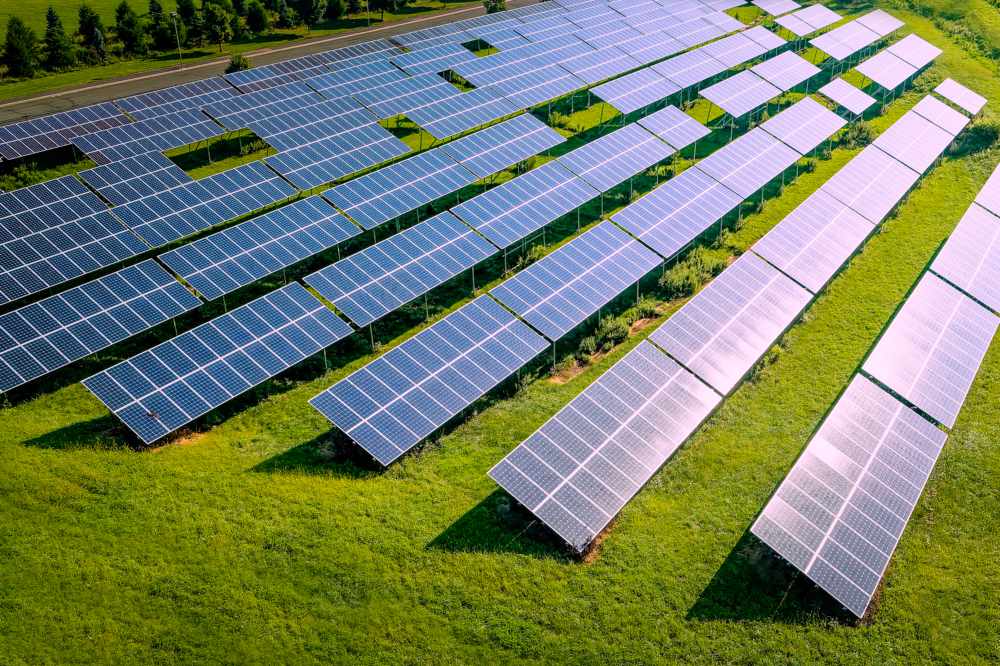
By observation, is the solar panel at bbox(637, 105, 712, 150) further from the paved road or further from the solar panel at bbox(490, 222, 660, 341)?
the paved road

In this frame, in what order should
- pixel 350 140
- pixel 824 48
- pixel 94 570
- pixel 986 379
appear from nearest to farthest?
pixel 94 570, pixel 986 379, pixel 350 140, pixel 824 48

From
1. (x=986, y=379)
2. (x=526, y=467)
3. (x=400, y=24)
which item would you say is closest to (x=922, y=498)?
(x=986, y=379)

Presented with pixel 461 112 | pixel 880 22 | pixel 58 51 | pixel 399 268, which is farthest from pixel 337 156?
pixel 880 22

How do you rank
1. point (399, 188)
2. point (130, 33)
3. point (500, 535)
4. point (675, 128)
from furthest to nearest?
point (130, 33) < point (675, 128) < point (399, 188) < point (500, 535)

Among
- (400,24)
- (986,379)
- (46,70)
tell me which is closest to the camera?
(986,379)

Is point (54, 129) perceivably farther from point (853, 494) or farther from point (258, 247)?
point (853, 494)

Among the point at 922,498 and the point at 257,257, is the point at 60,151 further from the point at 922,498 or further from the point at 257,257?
the point at 922,498
